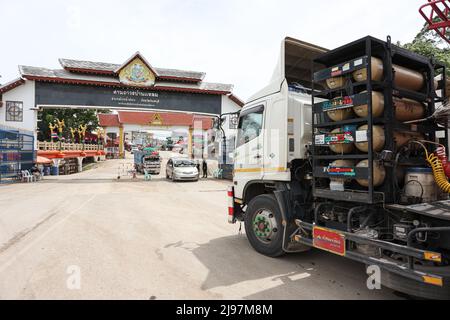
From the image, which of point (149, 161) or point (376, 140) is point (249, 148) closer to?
point (376, 140)

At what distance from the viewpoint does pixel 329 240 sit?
13.3 feet

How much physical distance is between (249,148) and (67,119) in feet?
154

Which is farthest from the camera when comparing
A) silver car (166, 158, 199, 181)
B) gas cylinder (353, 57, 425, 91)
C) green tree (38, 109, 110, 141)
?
green tree (38, 109, 110, 141)

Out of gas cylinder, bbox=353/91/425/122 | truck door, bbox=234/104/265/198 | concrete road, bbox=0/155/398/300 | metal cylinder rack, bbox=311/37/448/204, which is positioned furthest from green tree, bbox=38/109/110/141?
gas cylinder, bbox=353/91/425/122

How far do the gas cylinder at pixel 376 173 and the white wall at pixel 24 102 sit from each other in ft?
Answer: 72.6

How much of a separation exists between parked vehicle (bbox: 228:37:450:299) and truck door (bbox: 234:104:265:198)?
0.78 feet

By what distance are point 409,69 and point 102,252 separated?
6.11 meters

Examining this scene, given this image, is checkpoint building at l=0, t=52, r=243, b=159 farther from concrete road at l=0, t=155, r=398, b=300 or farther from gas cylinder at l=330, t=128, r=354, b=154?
gas cylinder at l=330, t=128, r=354, b=154

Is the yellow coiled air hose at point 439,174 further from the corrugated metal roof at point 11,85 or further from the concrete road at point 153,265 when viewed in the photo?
the corrugated metal roof at point 11,85

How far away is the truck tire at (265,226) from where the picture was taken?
5012 millimetres

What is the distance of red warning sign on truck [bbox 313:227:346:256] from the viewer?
3872 mm

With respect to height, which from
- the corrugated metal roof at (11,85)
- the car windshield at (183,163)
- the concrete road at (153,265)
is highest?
the corrugated metal roof at (11,85)

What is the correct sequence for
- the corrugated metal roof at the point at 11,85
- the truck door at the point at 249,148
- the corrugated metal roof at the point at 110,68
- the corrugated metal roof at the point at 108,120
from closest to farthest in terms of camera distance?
the truck door at the point at 249,148, the corrugated metal roof at the point at 11,85, the corrugated metal roof at the point at 110,68, the corrugated metal roof at the point at 108,120

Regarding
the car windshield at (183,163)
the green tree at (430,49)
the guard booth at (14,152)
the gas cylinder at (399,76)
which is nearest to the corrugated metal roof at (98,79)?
the guard booth at (14,152)
